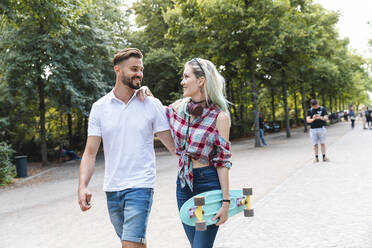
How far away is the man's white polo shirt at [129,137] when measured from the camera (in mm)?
2859

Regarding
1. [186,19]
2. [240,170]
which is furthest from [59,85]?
[240,170]

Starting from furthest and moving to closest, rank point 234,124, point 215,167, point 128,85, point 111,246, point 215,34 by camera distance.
→ point 234,124, point 215,34, point 111,246, point 128,85, point 215,167

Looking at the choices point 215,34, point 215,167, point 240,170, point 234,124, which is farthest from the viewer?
point 234,124

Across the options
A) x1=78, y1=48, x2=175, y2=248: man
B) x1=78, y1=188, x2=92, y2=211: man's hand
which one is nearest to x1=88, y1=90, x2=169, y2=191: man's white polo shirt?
x1=78, y1=48, x2=175, y2=248: man

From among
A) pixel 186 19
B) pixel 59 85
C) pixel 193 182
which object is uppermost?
pixel 186 19

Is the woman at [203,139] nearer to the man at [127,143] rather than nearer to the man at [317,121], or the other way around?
the man at [127,143]

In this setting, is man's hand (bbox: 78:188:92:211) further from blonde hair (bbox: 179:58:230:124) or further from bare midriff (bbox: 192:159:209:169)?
blonde hair (bbox: 179:58:230:124)

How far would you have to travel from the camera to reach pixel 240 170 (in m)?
11.8

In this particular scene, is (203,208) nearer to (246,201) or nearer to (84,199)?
(246,201)

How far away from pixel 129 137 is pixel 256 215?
3.73 meters

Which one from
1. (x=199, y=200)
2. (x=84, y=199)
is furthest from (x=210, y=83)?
(x=84, y=199)

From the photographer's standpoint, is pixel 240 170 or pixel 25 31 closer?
pixel 240 170

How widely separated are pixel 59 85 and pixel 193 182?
599 inches

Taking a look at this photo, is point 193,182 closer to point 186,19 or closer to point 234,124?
point 186,19
